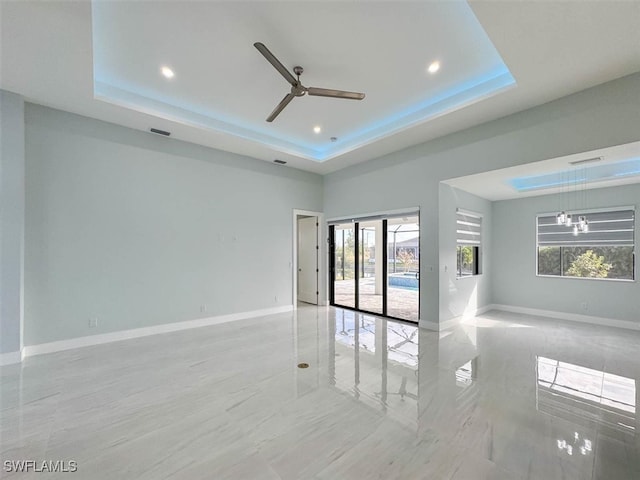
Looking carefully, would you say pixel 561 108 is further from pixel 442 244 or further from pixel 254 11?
pixel 254 11

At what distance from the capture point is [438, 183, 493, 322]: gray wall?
5105 millimetres

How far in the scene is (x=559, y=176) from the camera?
5156 mm

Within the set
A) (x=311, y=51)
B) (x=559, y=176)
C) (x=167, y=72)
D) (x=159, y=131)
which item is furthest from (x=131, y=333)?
(x=559, y=176)

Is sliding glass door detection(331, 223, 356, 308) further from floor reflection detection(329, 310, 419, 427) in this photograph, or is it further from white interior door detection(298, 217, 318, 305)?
floor reflection detection(329, 310, 419, 427)

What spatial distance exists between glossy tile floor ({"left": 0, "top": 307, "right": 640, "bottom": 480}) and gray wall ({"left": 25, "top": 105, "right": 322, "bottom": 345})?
77cm

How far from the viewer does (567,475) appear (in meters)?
1.79

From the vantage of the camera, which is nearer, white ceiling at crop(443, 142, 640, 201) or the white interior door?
white ceiling at crop(443, 142, 640, 201)

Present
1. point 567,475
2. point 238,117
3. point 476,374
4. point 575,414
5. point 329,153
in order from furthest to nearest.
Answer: point 329,153 → point 238,117 → point 476,374 → point 575,414 → point 567,475

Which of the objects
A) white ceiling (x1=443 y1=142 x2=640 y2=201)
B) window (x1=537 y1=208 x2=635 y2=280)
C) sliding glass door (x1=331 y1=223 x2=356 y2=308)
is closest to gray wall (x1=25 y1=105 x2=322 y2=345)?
sliding glass door (x1=331 y1=223 x2=356 y2=308)

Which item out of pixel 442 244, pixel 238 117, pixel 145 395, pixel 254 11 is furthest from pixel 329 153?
pixel 145 395

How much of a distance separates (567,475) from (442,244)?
3.63 meters

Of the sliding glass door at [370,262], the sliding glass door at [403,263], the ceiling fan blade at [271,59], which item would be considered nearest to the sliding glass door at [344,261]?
the sliding glass door at [370,262]

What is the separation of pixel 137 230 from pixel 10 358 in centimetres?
217

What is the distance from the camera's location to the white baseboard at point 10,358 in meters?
3.43
